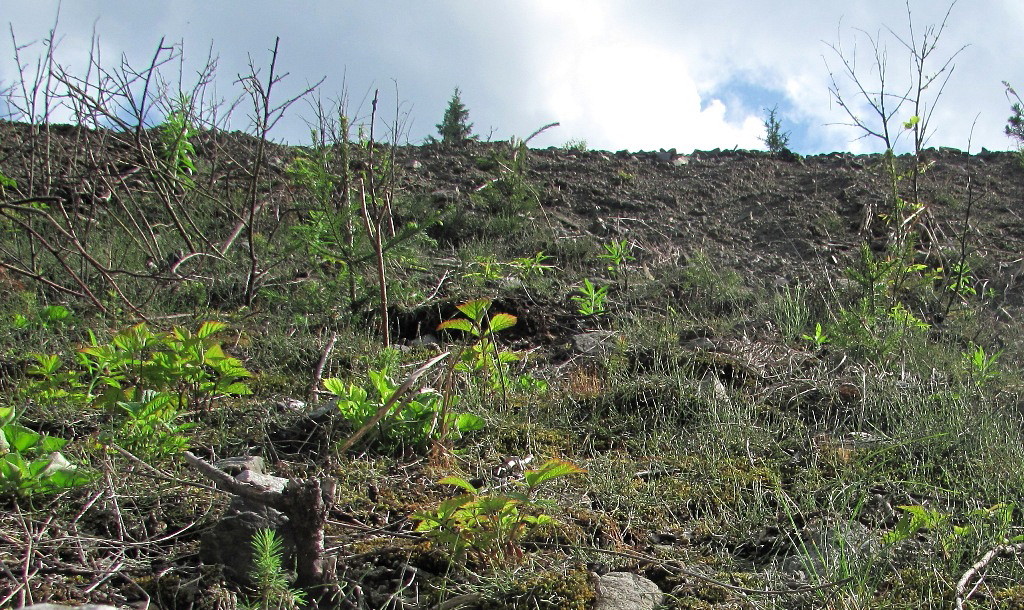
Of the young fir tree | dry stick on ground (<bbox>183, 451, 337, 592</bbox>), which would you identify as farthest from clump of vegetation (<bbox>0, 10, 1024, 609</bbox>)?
the young fir tree

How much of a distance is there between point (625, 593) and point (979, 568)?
85cm

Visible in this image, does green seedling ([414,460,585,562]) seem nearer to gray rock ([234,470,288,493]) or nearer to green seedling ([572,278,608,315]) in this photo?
gray rock ([234,470,288,493])

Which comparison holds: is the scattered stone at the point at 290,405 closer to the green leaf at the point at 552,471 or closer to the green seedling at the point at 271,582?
the green seedling at the point at 271,582

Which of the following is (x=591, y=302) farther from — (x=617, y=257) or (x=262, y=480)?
(x=262, y=480)

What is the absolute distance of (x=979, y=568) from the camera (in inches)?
70.2

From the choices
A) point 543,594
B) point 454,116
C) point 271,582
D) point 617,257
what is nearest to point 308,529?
point 271,582

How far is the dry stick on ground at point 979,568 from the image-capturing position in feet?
5.54

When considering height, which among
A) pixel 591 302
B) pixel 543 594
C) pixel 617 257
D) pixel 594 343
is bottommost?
pixel 543 594

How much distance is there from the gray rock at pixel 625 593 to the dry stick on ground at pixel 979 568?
2.17 ft

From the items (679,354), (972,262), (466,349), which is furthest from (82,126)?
(972,262)

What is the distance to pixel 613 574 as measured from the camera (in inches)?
72.5

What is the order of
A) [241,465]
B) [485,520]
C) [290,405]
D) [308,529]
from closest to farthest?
[308,529], [485,520], [241,465], [290,405]

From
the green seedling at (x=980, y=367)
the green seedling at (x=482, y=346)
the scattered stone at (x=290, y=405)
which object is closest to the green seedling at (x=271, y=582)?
the green seedling at (x=482, y=346)

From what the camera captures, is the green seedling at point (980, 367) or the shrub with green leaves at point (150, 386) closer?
the shrub with green leaves at point (150, 386)
